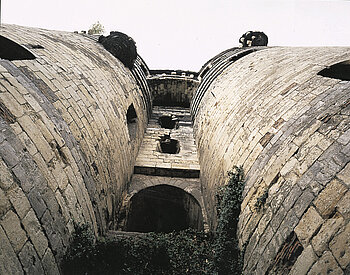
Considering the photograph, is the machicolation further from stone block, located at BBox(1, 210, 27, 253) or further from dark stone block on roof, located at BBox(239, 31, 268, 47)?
dark stone block on roof, located at BBox(239, 31, 268, 47)

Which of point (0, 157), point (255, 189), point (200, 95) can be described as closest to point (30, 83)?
point (0, 157)

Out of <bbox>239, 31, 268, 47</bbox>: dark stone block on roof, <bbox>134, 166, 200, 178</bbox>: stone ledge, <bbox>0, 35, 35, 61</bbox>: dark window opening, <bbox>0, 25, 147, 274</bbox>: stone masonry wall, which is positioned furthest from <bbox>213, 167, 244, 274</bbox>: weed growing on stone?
<bbox>239, 31, 268, 47</bbox>: dark stone block on roof

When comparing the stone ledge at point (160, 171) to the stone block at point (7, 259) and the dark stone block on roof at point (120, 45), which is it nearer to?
the dark stone block on roof at point (120, 45)

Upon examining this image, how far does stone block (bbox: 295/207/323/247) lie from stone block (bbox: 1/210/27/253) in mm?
3283

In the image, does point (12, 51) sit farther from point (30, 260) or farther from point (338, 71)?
point (338, 71)

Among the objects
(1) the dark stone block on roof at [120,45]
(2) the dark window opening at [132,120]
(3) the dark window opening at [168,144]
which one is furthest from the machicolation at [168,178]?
(3) the dark window opening at [168,144]

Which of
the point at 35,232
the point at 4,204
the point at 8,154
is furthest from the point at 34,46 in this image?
the point at 35,232

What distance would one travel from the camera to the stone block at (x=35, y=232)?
2.95 metres

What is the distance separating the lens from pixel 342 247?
2.43 meters

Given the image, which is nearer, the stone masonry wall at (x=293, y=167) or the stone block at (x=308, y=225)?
the stone masonry wall at (x=293, y=167)

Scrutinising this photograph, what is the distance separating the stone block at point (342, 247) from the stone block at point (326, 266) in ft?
0.16

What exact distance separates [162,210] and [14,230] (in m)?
6.11

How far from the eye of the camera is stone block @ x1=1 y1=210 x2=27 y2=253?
105 inches

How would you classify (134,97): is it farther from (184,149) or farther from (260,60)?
(260,60)
